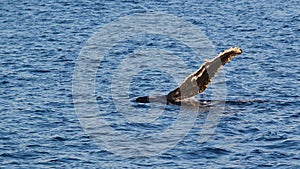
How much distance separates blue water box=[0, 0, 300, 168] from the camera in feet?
117

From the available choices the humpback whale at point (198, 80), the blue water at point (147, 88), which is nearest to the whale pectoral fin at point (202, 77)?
the humpback whale at point (198, 80)

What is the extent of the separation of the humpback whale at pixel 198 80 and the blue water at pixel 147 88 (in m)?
1.15

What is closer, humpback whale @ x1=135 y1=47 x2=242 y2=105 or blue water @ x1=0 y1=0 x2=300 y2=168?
blue water @ x1=0 y1=0 x2=300 y2=168

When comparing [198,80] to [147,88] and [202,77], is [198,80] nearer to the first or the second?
[202,77]

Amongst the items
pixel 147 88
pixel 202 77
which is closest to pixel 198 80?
pixel 202 77

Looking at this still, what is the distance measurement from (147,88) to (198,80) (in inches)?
221

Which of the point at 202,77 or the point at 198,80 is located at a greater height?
the point at 202,77

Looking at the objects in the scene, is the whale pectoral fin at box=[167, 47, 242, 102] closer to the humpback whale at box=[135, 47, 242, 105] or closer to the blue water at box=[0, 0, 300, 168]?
the humpback whale at box=[135, 47, 242, 105]

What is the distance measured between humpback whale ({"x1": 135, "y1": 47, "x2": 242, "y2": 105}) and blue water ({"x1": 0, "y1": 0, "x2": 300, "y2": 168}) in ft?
3.79

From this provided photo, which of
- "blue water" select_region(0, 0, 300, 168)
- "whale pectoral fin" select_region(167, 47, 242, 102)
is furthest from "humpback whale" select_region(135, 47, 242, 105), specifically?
"blue water" select_region(0, 0, 300, 168)

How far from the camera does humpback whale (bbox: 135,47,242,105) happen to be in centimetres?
4375

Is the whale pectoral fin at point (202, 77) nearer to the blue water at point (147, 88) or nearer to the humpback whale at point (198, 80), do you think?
the humpback whale at point (198, 80)

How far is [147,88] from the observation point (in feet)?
161

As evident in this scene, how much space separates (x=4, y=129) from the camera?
39688 mm
